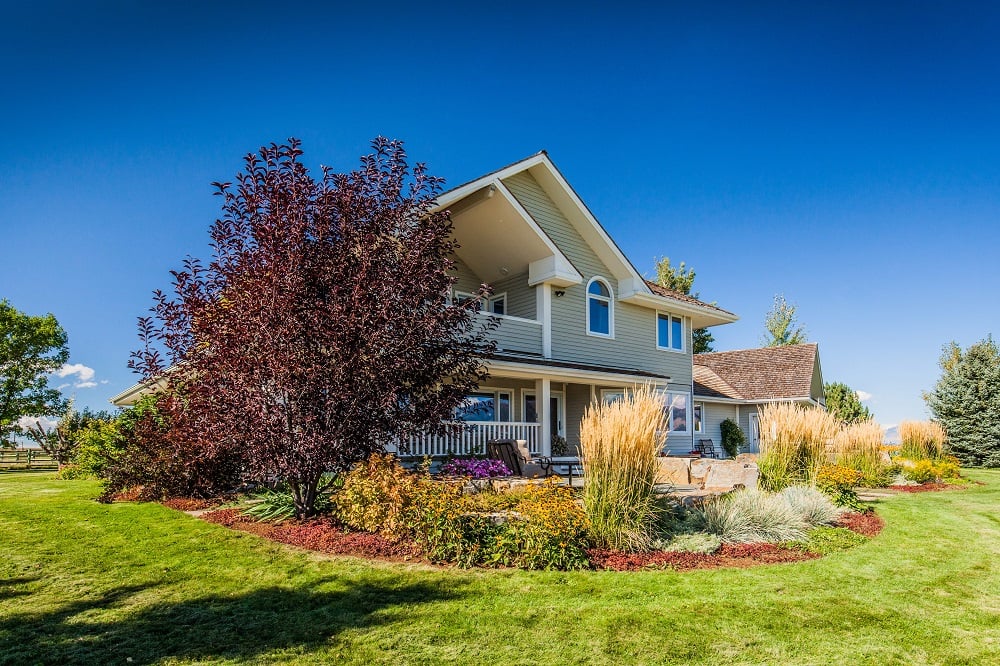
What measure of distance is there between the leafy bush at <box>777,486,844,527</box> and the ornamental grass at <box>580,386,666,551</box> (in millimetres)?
2958

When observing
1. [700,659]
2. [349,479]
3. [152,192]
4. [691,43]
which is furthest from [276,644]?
[691,43]

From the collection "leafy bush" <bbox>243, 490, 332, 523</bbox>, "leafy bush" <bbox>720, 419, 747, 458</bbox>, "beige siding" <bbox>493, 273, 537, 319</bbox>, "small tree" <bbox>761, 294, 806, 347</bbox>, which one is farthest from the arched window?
"small tree" <bbox>761, 294, 806, 347</bbox>

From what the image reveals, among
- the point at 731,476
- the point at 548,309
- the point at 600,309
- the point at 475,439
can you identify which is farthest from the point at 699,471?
the point at 600,309

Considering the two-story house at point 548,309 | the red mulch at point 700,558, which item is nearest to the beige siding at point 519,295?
the two-story house at point 548,309

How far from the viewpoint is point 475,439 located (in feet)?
46.6

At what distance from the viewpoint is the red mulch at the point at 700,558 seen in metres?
5.93

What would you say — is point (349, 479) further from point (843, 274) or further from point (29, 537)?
point (843, 274)

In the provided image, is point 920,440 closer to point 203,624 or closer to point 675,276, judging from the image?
point 203,624

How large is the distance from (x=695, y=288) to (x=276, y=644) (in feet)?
127

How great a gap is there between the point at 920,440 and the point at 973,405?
37.3 ft

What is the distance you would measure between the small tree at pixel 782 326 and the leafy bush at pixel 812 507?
38.5 metres

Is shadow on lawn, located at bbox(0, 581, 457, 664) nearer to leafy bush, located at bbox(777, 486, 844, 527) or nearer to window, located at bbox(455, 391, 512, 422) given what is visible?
leafy bush, located at bbox(777, 486, 844, 527)

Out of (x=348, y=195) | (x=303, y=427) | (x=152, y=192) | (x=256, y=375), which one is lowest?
(x=303, y=427)

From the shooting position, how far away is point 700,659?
12.4 feet
